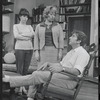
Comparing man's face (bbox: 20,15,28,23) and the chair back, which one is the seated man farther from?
man's face (bbox: 20,15,28,23)

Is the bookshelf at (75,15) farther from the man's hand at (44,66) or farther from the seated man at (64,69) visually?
the man's hand at (44,66)

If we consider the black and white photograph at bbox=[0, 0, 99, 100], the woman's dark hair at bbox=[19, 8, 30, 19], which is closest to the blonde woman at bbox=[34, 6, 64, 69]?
the black and white photograph at bbox=[0, 0, 99, 100]

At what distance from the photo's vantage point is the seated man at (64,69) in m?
1.41

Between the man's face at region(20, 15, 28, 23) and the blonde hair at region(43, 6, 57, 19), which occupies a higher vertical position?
the blonde hair at region(43, 6, 57, 19)

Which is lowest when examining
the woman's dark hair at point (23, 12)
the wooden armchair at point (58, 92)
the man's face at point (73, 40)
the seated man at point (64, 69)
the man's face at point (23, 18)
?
the wooden armchair at point (58, 92)

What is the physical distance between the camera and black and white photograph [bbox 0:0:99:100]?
4.62 feet

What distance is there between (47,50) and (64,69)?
7.2 inches

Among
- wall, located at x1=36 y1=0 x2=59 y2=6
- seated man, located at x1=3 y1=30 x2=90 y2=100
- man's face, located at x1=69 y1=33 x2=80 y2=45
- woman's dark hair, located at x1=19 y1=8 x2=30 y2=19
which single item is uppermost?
wall, located at x1=36 y1=0 x2=59 y2=6

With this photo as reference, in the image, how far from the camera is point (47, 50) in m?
1.50

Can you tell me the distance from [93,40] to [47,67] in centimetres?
37

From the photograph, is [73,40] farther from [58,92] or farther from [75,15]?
[58,92]

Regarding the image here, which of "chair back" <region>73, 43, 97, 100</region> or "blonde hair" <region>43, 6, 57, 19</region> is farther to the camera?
"blonde hair" <region>43, 6, 57, 19</region>

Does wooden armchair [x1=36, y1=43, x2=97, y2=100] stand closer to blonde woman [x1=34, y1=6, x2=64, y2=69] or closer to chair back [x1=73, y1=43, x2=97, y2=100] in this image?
chair back [x1=73, y1=43, x2=97, y2=100]

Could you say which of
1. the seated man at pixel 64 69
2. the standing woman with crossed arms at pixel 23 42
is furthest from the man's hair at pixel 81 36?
the standing woman with crossed arms at pixel 23 42
